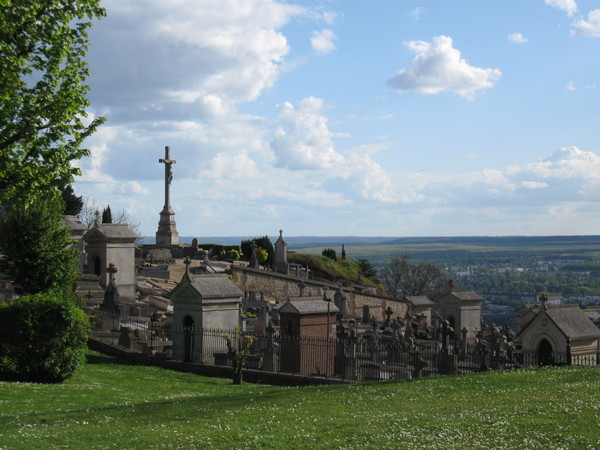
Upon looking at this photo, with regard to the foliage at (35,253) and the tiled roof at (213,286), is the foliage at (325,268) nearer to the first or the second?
the foliage at (35,253)

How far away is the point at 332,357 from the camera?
22.1 metres

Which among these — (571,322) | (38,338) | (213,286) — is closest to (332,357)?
(213,286)

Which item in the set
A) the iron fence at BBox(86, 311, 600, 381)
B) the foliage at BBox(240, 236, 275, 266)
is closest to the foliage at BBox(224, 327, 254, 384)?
the iron fence at BBox(86, 311, 600, 381)

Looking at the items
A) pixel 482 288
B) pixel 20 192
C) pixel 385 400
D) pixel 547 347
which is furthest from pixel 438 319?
pixel 482 288

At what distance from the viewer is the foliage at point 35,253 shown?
984 inches

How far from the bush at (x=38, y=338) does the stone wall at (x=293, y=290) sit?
93.7 feet

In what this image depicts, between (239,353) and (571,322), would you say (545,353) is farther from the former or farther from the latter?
(239,353)

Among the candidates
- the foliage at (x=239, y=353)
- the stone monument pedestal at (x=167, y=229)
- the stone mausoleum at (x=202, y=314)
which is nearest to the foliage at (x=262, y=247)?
the stone monument pedestal at (x=167, y=229)

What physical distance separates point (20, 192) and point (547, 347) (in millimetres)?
14516

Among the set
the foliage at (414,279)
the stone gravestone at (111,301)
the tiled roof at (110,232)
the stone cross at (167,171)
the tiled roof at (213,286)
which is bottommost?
the foliage at (414,279)

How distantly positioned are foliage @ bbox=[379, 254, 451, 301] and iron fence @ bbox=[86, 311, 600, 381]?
4677 centimetres

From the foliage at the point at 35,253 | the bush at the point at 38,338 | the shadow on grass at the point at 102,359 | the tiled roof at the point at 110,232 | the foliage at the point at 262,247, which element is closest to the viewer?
the bush at the point at 38,338

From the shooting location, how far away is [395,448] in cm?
923

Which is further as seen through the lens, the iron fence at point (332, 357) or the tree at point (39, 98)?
the iron fence at point (332, 357)
